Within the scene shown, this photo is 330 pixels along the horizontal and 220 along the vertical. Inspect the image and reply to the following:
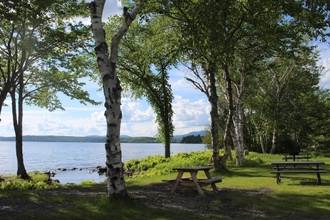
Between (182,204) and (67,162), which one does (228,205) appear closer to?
(182,204)

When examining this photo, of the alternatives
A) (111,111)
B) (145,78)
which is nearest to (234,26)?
(111,111)

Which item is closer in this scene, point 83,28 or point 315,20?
point 315,20

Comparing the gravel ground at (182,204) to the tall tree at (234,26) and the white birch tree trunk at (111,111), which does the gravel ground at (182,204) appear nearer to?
the white birch tree trunk at (111,111)

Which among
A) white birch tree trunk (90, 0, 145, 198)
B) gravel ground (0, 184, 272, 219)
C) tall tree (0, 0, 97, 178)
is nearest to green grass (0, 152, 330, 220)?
gravel ground (0, 184, 272, 219)

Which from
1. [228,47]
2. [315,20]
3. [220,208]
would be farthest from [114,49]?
[315,20]

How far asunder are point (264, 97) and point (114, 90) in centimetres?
3102

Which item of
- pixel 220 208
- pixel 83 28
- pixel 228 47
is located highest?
pixel 83 28

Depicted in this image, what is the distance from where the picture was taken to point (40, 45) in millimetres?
17234

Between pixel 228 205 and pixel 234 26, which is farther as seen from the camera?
pixel 234 26

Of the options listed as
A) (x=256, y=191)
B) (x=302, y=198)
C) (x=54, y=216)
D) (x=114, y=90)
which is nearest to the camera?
(x=54, y=216)

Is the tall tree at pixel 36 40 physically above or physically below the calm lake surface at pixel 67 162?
above

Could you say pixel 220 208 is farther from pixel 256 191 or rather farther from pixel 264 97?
pixel 264 97

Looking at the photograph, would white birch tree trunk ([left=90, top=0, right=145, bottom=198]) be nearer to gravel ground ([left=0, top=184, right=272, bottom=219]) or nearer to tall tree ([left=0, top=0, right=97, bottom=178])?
gravel ground ([left=0, top=184, right=272, bottom=219])

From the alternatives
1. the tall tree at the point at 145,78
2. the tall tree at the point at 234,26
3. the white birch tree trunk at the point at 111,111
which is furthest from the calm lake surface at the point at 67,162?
the white birch tree trunk at the point at 111,111
